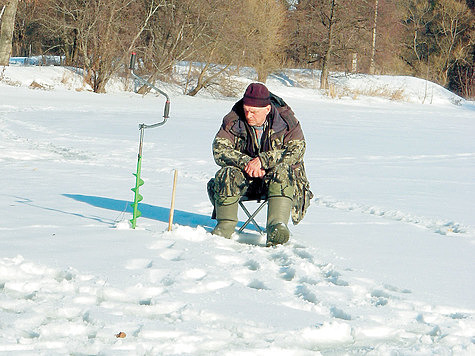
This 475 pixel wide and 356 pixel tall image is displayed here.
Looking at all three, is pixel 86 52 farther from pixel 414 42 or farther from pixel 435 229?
pixel 414 42

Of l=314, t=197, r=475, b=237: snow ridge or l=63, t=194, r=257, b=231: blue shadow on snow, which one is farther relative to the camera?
l=314, t=197, r=475, b=237: snow ridge

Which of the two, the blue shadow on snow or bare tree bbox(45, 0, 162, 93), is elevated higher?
bare tree bbox(45, 0, 162, 93)

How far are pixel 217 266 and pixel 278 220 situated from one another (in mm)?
800

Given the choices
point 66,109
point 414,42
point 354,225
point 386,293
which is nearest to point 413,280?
point 386,293

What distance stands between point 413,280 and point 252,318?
4.10ft

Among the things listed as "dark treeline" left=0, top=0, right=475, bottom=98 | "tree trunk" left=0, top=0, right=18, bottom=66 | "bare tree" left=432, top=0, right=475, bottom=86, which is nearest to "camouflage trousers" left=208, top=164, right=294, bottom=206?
"dark treeline" left=0, top=0, right=475, bottom=98

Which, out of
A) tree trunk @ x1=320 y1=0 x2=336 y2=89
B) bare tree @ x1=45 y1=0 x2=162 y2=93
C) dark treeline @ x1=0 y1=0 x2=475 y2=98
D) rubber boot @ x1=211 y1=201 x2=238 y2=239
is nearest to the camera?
rubber boot @ x1=211 y1=201 x2=238 y2=239

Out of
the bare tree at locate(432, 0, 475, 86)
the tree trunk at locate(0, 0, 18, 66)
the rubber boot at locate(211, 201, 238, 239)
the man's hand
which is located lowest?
the rubber boot at locate(211, 201, 238, 239)

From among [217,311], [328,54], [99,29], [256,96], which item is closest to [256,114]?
[256,96]

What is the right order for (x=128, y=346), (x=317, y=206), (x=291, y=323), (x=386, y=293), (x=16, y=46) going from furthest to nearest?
(x=16, y=46) → (x=317, y=206) → (x=386, y=293) → (x=291, y=323) → (x=128, y=346)

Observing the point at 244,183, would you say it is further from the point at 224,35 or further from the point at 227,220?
the point at 224,35

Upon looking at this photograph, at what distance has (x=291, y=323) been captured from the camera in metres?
3.24

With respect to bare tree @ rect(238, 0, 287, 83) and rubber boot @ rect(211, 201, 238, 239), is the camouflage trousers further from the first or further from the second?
bare tree @ rect(238, 0, 287, 83)

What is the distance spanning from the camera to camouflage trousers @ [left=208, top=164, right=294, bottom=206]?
193 inches
